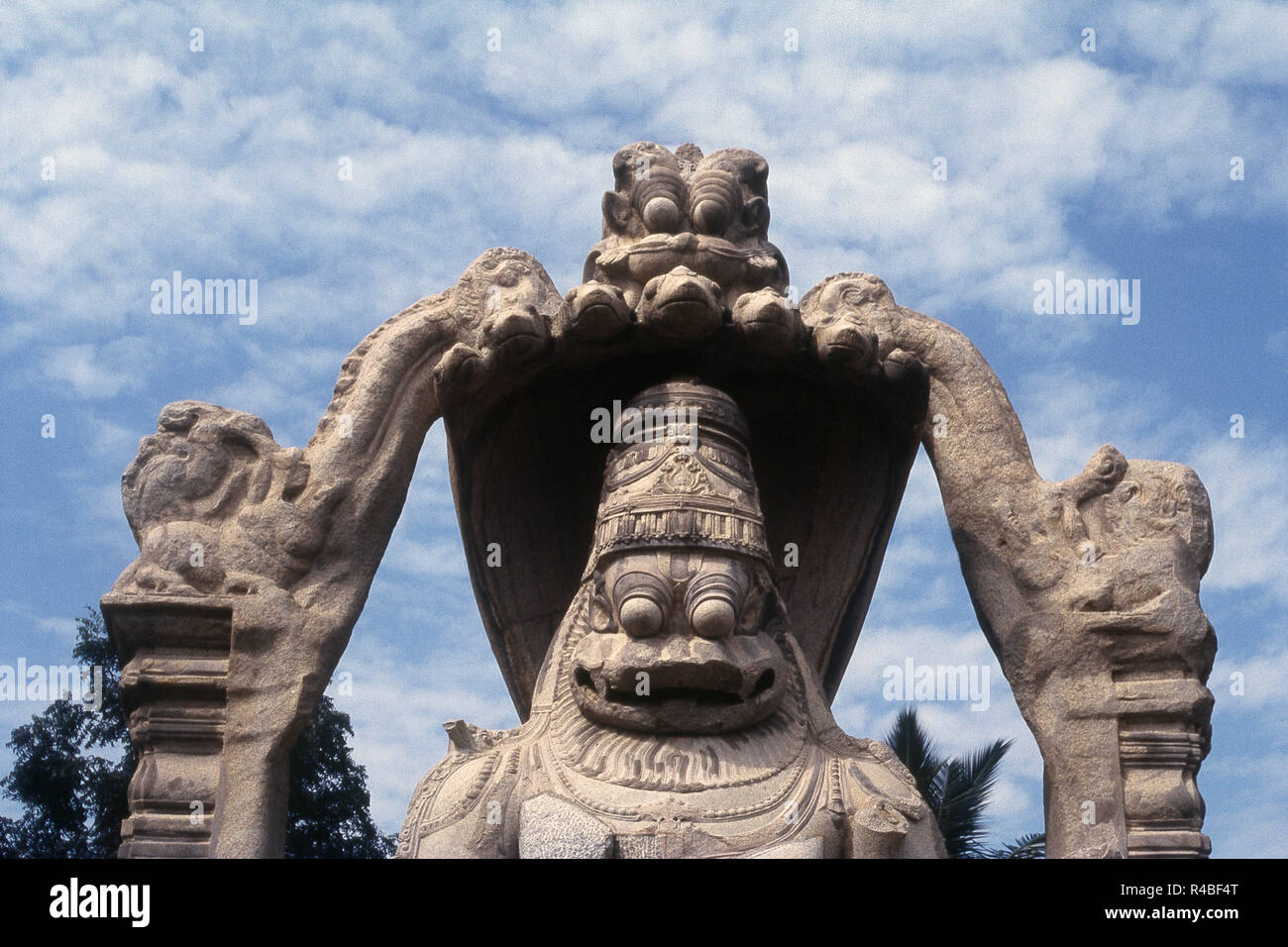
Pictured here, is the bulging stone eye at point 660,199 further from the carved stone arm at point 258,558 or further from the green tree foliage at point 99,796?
Result: the green tree foliage at point 99,796

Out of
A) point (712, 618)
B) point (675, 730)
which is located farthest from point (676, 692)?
point (712, 618)

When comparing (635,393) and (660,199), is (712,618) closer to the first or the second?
(635,393)

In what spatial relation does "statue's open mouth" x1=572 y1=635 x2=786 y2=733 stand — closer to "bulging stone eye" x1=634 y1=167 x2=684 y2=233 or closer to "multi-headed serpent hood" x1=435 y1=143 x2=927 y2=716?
"multi-headed serpent hood" x1=435 y1=143 x2=927 y2=716

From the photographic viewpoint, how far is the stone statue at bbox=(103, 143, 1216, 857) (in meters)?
6.43

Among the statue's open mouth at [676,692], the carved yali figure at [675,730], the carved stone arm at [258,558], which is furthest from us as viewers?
the carved stone arm at [258,558]

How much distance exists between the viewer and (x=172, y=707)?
6926mm

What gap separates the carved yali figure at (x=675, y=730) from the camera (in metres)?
6.15

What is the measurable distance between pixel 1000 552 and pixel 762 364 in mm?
1440

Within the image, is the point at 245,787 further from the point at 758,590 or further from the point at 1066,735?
the point at 1066,735

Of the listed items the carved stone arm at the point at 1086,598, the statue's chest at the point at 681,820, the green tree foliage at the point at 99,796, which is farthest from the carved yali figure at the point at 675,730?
the green tree foliage at the point at 99,796

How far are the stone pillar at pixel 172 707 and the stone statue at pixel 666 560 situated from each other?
13 mm

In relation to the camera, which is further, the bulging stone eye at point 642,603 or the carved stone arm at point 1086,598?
the carved stone arm at point 1086,598

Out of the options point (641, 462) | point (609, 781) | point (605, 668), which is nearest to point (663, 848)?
point (609, 781)

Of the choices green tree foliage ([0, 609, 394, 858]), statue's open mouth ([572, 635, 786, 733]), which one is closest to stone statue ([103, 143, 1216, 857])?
statue's open mouth ([572, 635, 786, 733])
